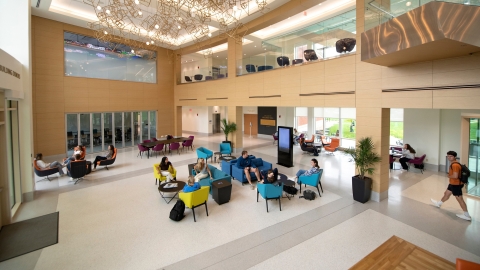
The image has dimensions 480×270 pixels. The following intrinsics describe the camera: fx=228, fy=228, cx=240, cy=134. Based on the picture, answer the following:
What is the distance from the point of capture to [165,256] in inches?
175

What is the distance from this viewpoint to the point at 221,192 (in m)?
6.63

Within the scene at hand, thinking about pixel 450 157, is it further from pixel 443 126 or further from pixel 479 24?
pixel 443 126

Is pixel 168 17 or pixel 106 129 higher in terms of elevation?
pixel 168 17

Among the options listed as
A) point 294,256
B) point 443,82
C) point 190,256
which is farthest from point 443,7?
point 190,256

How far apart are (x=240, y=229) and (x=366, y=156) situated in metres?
4.38

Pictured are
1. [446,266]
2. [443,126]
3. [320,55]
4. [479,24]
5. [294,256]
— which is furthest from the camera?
[443,126]

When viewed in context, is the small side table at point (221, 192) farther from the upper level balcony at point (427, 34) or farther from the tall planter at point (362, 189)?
the upper level balcony at point (427, 34)

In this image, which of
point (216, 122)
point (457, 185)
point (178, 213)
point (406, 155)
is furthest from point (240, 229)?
point (216, 122)

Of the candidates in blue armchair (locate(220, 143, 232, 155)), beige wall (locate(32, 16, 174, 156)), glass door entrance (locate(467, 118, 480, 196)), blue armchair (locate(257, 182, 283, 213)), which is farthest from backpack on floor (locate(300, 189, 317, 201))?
beige wall (locate(32, 16, 174, 156))

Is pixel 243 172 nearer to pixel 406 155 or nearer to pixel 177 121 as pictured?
pixel 406 155

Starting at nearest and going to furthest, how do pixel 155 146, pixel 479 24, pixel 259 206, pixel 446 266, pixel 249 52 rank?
pixel 479 24 < pixel 446 266 < pixel 259 206 < pixel 155 146 < pixel 249 52

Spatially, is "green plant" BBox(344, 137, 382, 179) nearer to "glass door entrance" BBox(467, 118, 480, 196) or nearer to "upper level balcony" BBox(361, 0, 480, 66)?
"upper level balcony" BBox(361, 0, 480, 66)

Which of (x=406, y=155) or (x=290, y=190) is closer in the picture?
(x=290, y=190)

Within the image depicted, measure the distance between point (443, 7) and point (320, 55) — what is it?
5.42 m
